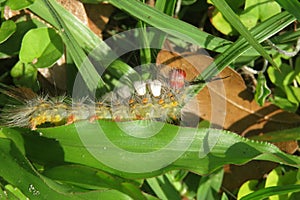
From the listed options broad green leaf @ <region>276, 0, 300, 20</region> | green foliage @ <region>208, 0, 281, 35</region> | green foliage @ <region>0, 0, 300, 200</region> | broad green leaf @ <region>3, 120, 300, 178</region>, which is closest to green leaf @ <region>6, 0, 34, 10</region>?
green foliage @ <region>0, 0, 300, 200</region>

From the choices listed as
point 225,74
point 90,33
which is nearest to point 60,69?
point 90,33

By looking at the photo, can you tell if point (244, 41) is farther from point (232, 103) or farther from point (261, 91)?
point (232, 103)

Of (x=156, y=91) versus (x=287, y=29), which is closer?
(x=156, y=91)

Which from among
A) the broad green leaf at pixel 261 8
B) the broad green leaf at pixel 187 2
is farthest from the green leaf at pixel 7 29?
the broad green leaf at pixel 261 8

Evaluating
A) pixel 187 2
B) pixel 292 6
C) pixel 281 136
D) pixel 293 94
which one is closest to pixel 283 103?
pixel 293 94

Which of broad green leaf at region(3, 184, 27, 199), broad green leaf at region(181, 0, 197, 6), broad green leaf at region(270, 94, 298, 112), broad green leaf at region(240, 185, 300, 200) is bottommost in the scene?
broad green leaf at region(3, 184, 27, 199)

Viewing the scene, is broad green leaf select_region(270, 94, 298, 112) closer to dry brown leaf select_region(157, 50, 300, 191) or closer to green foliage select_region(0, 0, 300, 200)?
dry brown leaf select_region(157, 50, 300, 191)

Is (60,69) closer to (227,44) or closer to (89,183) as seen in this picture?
(89,183)
